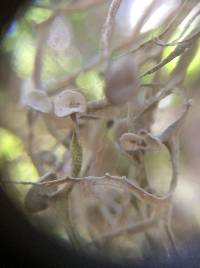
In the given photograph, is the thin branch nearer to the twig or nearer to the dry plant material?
the dry plant material

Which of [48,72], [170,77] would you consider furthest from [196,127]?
[48,72]

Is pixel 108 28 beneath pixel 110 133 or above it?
above

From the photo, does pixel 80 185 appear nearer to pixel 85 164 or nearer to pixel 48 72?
pixel 85 164

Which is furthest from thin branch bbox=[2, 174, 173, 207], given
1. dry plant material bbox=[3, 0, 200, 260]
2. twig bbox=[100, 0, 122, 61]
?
twig bbox=[100, 0, 122, 61]
